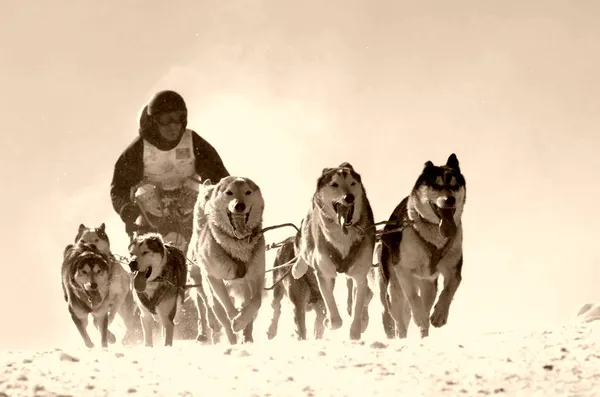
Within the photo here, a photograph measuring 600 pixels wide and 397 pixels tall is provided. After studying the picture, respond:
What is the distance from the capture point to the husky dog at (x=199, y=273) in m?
11.8

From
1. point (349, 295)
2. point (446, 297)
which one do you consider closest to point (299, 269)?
point (349, 295)

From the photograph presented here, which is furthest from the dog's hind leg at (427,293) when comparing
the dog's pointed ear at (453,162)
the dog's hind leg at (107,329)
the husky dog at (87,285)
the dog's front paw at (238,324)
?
the dog's hind leg at (107,329)

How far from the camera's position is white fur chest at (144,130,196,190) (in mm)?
14672

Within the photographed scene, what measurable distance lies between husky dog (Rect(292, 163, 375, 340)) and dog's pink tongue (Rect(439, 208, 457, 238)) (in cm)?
67

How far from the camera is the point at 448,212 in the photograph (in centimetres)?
1037

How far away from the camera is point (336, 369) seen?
26.2ft

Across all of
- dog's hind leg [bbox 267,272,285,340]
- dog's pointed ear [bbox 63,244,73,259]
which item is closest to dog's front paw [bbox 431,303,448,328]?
dog's hind leg [bbox 267,272,285,340]

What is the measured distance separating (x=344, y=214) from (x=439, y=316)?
1281 mm

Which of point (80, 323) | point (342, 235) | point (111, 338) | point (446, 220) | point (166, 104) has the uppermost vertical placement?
point (166, 104)

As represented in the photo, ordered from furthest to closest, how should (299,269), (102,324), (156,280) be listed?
(102,324), (156,280), (299,269)

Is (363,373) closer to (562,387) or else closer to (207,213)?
(562,387)

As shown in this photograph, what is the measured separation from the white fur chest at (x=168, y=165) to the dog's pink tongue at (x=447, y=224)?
526 cm

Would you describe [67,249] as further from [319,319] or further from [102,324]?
[319,319]

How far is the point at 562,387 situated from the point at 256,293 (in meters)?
4.40
